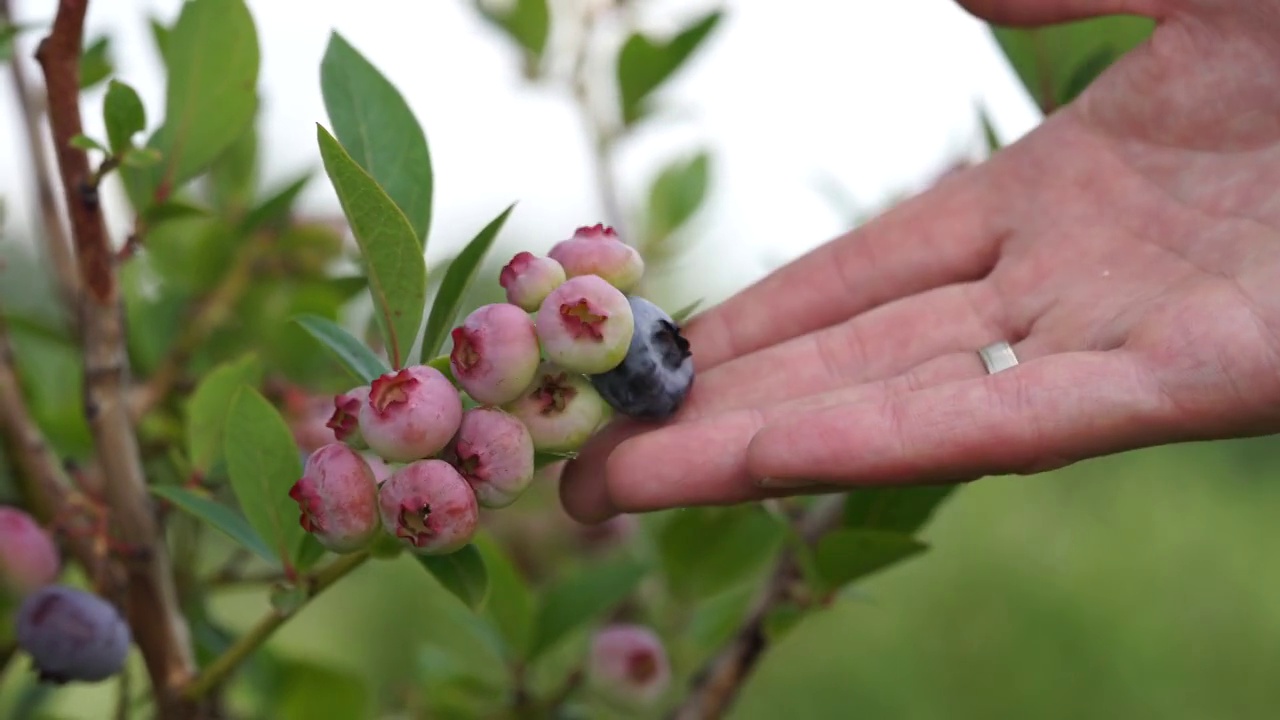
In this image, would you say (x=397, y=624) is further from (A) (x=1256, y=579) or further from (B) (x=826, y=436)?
(B) (x=826, y=436)

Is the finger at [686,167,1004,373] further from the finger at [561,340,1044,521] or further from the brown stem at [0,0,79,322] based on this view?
the brown stem at [0,0,79,322]

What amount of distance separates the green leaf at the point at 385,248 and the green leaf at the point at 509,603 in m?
0.34

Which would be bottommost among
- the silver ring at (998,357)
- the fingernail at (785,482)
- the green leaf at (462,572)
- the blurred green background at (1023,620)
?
the blurred green background at (1023,620)

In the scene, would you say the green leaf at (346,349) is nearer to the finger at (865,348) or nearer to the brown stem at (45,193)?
the finger at (865,348)

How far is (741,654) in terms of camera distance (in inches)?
42.6

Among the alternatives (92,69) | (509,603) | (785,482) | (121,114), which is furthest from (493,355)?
(92,69)

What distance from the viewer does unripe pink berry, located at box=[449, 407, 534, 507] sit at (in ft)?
2.28

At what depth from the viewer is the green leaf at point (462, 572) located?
74 centimetres

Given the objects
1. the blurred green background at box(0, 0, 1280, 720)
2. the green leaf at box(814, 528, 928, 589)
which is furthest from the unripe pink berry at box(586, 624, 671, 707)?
the blurred green background at box(0, 0, 1280, 720)

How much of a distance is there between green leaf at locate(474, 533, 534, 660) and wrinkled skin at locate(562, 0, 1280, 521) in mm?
181

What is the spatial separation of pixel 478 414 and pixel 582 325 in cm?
8

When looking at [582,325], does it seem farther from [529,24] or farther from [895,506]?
[529,24]

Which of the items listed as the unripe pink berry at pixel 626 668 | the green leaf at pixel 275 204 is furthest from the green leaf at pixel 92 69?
the unripe pink berry at pixel 626 668

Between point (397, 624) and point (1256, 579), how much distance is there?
8.89 ft
